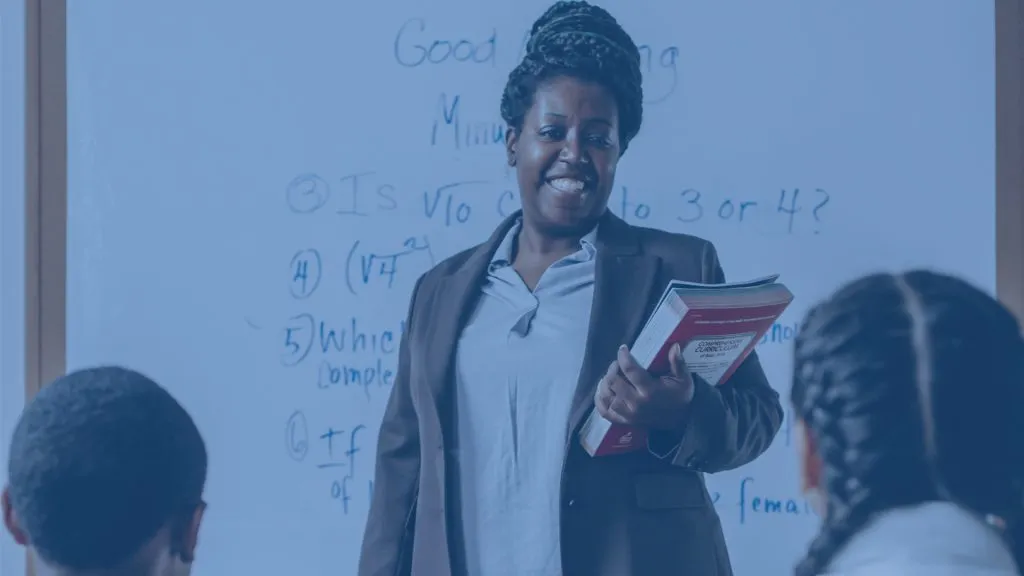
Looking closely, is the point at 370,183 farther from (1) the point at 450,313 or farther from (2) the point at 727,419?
(2) the point at 727,419

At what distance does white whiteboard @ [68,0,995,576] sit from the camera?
4.75ft

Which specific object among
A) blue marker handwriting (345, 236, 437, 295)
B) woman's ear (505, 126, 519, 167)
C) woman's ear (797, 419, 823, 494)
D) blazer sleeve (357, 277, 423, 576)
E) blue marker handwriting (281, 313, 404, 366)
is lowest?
blazer sleeve (357, 277, 423, 576)

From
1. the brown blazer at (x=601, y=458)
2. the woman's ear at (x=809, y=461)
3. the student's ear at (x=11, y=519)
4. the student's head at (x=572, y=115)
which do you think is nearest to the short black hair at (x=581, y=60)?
the student's head at (x=572, y=115)

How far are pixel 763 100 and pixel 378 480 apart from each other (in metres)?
0.78

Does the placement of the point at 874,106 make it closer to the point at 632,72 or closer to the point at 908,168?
the point at 908,168

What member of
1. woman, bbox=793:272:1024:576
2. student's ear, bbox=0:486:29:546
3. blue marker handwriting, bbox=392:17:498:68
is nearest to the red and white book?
woman, bbox=793:272:1024:576

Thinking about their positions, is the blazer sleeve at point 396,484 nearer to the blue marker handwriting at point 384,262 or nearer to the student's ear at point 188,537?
the blue marker handwriting at point 384,262

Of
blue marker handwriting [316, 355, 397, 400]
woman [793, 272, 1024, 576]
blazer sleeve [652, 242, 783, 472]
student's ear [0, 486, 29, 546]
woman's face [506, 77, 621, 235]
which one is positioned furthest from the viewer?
blue marker handwriting [316, 355, 397, 400]

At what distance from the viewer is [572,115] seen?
54.1 inches

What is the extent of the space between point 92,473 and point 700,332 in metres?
0.67

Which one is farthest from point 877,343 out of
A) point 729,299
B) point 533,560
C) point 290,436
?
point 290,436

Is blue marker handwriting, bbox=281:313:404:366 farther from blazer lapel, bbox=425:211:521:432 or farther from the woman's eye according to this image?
the woman's eye

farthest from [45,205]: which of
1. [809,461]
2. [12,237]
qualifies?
[809,461]

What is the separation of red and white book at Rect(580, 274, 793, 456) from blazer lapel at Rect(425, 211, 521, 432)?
200 millimetres
